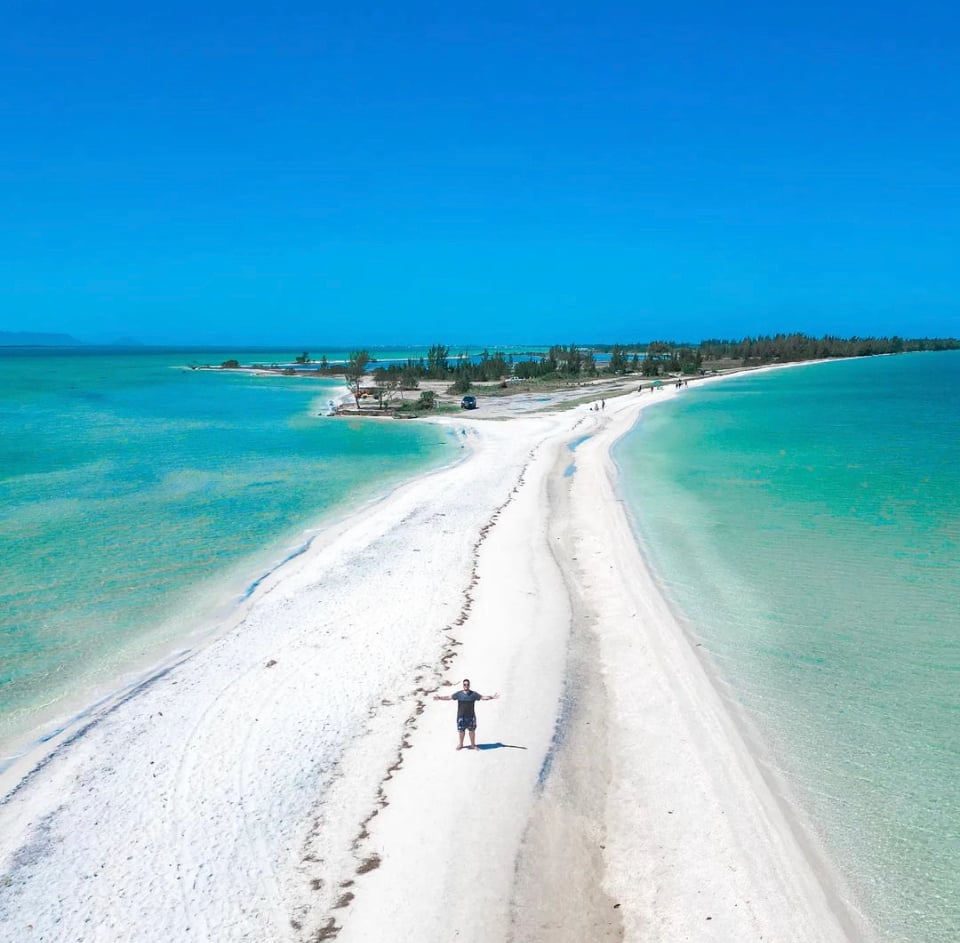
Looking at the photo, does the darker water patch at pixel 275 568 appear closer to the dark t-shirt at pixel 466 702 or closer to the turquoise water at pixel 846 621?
the dark t-shirt at pixel 466 702

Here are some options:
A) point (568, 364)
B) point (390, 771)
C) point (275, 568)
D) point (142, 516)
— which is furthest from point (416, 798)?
point (568, 364)

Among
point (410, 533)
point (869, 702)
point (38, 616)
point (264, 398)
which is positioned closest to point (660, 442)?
point (410, 533)

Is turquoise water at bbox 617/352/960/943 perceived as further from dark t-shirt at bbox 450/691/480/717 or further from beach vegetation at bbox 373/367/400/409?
beach vegetation at bbox 373/367/400/409

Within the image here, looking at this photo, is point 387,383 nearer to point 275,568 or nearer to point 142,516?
point 142,516

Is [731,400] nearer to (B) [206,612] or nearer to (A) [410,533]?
(A) [410,533]

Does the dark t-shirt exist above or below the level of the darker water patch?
above

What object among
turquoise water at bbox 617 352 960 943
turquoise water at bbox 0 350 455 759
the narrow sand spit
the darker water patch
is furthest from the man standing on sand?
the darker water patch
